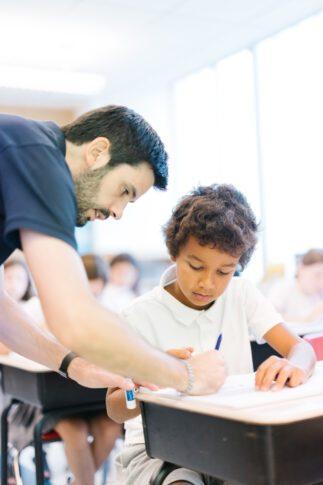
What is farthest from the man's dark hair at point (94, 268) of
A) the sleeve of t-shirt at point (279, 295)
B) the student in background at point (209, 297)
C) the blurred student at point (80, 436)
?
the student in background at point (209, 297)

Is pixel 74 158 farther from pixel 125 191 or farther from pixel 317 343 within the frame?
pixel 317 343

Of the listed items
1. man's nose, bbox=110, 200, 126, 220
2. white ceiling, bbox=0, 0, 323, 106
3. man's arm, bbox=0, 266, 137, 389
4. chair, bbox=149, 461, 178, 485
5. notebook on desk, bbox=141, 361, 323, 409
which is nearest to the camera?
notebook on desk, bbox=141, 361, 323, 409

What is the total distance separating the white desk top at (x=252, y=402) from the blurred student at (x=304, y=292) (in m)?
2.88

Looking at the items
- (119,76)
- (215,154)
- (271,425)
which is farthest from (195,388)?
(119,76)

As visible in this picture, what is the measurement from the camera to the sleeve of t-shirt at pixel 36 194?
1062mm

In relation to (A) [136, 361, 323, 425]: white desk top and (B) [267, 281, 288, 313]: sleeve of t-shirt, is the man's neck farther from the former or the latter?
(B) [267, 281, 288, 313]: sleeve of t-shirt

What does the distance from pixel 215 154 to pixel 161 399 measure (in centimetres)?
556

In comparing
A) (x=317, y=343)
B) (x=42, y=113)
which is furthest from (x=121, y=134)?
(x=42, y=113)

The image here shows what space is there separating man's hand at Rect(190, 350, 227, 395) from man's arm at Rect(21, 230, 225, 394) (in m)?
0.19

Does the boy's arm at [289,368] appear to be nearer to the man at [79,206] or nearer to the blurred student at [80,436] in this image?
the man at [79,206]

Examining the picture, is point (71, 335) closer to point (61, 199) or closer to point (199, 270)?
point (61, 199)

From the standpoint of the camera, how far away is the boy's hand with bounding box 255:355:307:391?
1371mm

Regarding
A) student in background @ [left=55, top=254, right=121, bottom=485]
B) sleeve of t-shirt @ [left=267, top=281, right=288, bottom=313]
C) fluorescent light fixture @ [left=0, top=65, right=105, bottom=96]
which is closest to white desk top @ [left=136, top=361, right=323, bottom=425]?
student in background @ [left=55, top=254, right=121, bottom=485]

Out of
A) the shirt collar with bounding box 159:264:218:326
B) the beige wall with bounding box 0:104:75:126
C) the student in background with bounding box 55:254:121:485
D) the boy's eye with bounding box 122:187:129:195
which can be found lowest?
the student in background with bounding box 55:254:121:485
